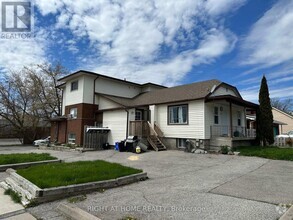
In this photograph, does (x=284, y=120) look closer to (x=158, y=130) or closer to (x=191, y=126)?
(x=191, y=126)

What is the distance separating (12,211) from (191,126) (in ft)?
40.6

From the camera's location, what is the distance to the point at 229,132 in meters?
16.0

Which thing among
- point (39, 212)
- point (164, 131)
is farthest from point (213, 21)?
point (39, 212)

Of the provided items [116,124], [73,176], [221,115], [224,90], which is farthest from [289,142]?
[73,176]

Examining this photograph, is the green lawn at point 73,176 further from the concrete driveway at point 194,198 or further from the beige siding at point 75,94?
the beige siding at point 75,94

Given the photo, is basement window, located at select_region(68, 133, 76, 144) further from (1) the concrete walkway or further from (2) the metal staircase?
(1) the concrete walkway

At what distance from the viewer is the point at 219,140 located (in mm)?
14336

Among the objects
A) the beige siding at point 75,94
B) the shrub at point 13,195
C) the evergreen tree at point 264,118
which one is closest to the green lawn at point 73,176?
the shrub at point 13,195

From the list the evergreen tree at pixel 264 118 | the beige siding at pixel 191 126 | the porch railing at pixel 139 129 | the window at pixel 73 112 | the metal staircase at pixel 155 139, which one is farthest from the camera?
the window at pixel 73 112

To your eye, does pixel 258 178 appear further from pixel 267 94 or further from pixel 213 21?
pixel 267 94

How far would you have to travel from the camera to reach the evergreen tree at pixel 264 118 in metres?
16.0

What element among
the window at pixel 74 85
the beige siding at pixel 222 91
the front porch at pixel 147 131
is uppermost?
the window at pixel 74 85

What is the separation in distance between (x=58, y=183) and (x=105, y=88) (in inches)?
674

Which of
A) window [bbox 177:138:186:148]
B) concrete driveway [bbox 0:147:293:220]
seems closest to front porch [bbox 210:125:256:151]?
window [bbox 177:138:186:148]
